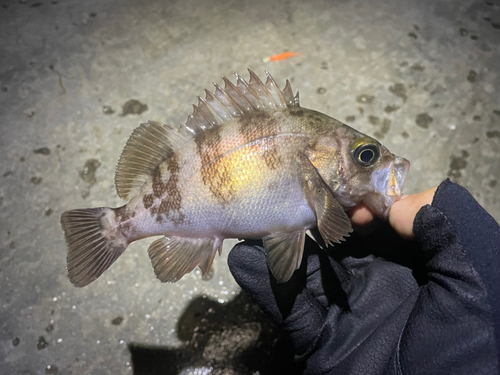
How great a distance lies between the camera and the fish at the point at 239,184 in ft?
3.91

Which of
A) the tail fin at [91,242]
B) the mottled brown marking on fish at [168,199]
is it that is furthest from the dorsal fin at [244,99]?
the tail fin at [91,242]

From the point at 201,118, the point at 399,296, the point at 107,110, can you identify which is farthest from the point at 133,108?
the point at 399,296

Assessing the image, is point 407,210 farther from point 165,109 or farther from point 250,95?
point 165,109

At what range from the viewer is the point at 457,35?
2650 millimetres

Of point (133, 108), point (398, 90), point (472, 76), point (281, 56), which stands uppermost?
point (133, 108)

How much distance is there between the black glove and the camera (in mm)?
1007

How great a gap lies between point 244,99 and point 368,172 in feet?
1.78

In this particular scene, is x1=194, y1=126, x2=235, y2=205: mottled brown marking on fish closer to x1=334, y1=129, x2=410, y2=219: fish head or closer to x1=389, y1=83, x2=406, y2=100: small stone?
x1=334, y1=129, x2=410, y2=219: fish head

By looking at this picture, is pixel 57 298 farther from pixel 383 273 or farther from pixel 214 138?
pixel 383 273

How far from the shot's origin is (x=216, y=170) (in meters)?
1.21

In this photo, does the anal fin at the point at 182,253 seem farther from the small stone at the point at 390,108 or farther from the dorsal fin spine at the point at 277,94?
the small stone at the point at 390,108

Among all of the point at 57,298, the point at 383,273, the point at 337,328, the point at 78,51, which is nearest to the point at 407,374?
the point at 337,328

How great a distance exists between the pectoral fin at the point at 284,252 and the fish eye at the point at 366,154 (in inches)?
13.2

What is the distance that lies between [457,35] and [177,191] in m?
2.70
